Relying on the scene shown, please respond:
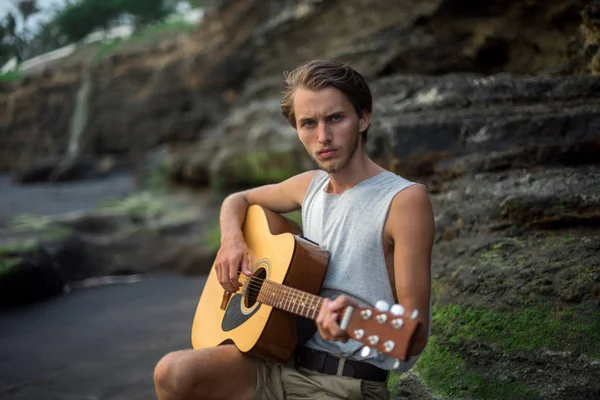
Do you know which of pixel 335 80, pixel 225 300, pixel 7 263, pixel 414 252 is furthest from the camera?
pixel 7 263

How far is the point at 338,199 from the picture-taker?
2.26m

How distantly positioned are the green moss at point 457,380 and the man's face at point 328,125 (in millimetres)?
1066

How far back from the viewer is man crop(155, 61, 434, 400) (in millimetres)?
2031

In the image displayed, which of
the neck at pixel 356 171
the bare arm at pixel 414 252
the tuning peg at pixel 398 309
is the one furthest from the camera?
the neck at pixel 356 171

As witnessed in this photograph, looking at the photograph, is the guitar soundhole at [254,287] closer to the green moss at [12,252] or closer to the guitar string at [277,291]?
the guitar string at [277,291]

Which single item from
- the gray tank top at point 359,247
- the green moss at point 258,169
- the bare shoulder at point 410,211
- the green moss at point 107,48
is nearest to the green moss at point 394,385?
the gray tank top at point 359,247

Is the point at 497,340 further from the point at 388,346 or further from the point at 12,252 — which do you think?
the point at 12,252

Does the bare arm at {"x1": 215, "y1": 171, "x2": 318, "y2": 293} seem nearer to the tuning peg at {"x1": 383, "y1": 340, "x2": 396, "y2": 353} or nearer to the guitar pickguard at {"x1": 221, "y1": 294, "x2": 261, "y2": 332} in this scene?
the guitar pickguard at {"x1": 221, "y1": 294, "x2": 261, "y2": 332}

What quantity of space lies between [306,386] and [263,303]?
1.07 ft

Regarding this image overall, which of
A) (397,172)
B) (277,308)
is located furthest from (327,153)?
(397,172)

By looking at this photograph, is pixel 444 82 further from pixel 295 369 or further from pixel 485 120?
pixel 295 369

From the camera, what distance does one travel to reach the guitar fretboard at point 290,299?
1894 millimetres

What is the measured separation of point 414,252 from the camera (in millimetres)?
1908

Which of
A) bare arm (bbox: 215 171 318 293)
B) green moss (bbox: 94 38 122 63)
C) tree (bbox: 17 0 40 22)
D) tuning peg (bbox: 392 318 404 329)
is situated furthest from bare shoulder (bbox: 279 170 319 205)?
green moss (bbox: 94 38 122 63)
